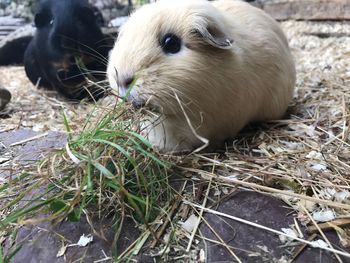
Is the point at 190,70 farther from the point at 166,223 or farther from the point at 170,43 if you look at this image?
the point at 166,223

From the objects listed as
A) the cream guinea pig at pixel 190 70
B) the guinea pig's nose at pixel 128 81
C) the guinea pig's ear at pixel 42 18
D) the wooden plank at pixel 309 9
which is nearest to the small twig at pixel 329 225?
the cream guinea pig at pixel 190 70

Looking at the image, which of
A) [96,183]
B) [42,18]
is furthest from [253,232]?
[42,18]

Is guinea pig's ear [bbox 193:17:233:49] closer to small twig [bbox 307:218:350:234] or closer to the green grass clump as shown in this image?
the green grass clump

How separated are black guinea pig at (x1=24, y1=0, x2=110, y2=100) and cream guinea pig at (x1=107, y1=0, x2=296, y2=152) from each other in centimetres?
122

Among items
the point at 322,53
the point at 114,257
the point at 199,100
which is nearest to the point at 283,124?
the point at 199,100

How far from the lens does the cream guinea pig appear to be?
62.7 inches

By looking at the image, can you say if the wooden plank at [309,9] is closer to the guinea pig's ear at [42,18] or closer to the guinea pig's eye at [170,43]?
the guinea pig's ear at [42,18]

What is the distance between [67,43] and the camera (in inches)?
117

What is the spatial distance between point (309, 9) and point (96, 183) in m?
3.45

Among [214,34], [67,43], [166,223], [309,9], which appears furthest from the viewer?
[309,9]

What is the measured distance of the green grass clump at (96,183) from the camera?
1.35 m

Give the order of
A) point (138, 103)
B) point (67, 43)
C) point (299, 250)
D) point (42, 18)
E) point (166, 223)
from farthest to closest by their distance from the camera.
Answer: point (42, 18), point (67, 43), point (138, 103), point (166, 223), point (299, 250)

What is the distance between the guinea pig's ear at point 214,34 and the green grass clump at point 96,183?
408 millimetres

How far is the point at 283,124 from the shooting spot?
2.17m
